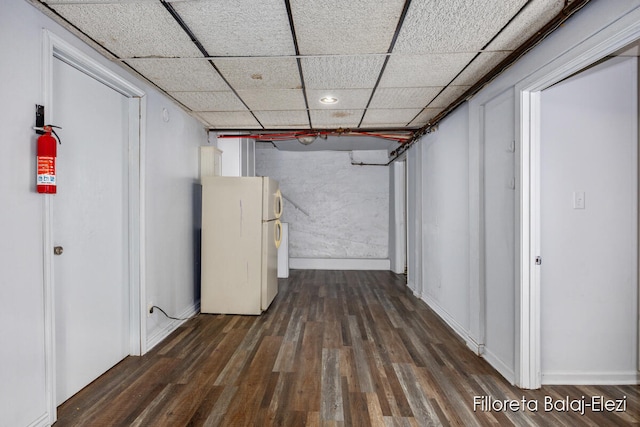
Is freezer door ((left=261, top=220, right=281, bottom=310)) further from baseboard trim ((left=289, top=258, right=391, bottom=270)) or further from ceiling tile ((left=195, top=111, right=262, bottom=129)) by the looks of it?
baseboard trim ((left=289, top=258, right=391, bottom=270))

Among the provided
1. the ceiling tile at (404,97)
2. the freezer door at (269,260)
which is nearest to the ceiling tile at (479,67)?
the ceiling tile at (404,97)

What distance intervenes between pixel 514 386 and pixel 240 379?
186 centimetres

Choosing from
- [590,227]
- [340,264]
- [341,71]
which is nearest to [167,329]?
[341,71]

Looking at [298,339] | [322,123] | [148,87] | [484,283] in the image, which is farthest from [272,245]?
[484,283]

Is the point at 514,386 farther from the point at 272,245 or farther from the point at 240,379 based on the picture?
the point at 272,245

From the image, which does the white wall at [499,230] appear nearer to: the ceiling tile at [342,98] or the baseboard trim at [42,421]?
the ceiling tile at [342,98]

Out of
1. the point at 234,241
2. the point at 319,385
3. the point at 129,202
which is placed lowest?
the point at 319,385

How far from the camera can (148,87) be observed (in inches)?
107

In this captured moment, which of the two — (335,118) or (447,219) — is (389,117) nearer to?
(335,118)

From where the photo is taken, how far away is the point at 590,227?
219 cm

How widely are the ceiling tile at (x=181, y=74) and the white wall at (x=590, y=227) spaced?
2377 mm

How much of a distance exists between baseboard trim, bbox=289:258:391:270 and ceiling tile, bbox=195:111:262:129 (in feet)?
10.0

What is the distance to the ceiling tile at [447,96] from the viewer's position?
2.77 metres

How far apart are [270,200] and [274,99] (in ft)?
3.91
